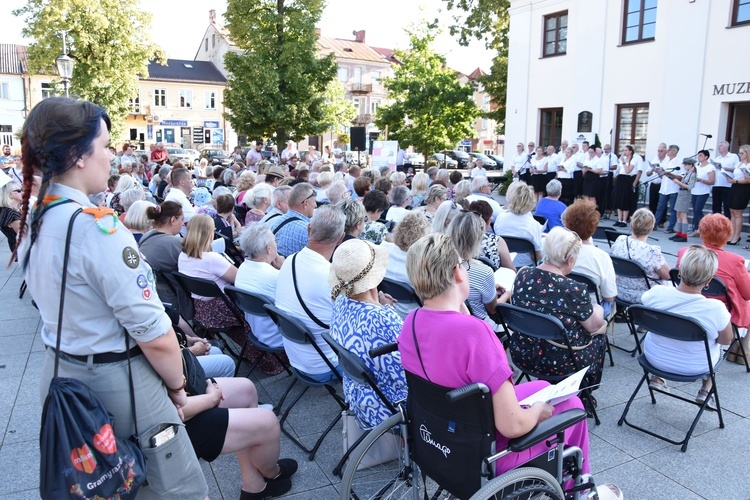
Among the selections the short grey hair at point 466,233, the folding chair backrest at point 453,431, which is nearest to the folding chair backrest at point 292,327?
the folding chair backrest at point 453,431

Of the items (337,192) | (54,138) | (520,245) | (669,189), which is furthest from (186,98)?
(54,138)

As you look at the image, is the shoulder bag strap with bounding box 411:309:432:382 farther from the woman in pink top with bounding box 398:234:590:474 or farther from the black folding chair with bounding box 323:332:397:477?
the black folding chair with bounding box 323:332:397:477

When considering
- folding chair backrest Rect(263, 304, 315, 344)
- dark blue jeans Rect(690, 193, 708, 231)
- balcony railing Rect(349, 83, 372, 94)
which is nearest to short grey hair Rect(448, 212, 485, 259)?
folding chair backrest Rect(263, 304, 315, 344)

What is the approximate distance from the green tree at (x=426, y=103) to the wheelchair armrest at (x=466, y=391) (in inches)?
1051

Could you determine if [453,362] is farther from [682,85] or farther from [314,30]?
[314,30]

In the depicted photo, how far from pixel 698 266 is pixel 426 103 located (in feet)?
83.2

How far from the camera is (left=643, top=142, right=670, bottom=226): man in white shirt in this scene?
11938 mm

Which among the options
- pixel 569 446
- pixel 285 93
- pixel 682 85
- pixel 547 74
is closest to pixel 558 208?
pixel 569 446

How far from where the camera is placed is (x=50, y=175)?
168 centimetres

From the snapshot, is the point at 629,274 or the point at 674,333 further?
the point at 629,274

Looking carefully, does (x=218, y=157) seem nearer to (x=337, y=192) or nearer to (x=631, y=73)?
(x=631, y=73)

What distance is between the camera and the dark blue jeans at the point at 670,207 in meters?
11.4

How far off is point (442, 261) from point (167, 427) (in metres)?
1.16

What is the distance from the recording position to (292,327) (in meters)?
3.25
